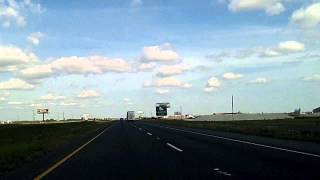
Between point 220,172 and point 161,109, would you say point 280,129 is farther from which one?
point 161,109

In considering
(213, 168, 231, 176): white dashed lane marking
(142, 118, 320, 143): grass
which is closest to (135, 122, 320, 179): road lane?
(213, 168, 231, 176): white dashed lane marking

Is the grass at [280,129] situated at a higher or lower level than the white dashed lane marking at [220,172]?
higher

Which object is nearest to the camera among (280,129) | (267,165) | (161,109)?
(267,165)

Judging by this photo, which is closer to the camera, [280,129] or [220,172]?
[220,172]

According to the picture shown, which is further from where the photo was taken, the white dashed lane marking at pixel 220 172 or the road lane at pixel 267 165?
the white dashed lane marking at pixel 220 172

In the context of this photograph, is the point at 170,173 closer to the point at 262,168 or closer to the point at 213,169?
the point at 213,169

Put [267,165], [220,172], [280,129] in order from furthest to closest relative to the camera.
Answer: [280,129], [267,165], [220,172]

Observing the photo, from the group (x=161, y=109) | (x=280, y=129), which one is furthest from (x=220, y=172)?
(x=161, y=109)

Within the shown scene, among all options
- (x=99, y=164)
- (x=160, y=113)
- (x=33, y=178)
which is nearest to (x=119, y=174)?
(x=33, y=178)

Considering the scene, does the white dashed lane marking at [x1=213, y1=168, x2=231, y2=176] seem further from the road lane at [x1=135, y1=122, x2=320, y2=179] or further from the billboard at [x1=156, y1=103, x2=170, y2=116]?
the billboard at [x1=156, y1=103, x2=170, y2=116]

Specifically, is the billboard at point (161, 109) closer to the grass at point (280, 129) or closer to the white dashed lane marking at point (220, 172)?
the grass at point (280, 129)

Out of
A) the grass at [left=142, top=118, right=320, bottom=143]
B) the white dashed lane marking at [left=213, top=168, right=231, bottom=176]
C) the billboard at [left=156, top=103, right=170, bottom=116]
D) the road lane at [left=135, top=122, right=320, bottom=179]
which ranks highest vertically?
the billboard at [left=156, top=103, right=170, bottom=116]

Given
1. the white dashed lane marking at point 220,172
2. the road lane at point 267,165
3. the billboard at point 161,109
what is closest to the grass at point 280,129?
the road lane at point 267,165

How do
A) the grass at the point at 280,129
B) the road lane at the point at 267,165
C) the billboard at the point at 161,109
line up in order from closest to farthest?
the road lane at the point at 267,165, the grass at the point at 280,129, the billboard at the point at 161,109
